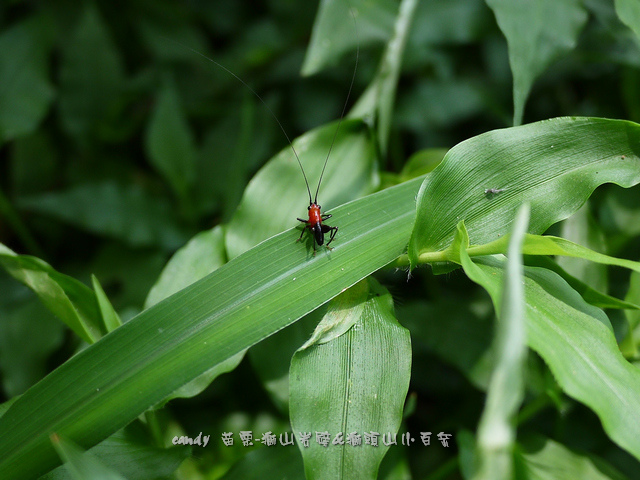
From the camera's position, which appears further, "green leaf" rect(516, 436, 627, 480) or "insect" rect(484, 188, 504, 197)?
"green leaf" rect(516, 436, 627, 480)

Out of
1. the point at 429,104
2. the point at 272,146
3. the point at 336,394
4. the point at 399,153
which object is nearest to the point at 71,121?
the point at 272,146

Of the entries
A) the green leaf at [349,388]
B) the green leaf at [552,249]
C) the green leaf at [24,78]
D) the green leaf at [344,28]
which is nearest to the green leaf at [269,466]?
the green leaf at [349,388]

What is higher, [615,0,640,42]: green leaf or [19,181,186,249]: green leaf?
[615,0,640,42]: green leaf

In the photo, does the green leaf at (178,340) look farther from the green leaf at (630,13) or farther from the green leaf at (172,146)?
the green leaf at (172,146)

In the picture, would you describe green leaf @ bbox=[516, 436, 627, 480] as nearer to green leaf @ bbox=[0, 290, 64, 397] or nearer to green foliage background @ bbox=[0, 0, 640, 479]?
green foliage background @ bbox=[0, 0, 640, 479]

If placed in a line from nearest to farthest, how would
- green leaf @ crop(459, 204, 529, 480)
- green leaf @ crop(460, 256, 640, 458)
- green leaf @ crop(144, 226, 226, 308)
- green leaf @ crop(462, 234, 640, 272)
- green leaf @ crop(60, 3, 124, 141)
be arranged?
green leaf @ crop(459, 204, 529, 480), green leaf @ crop(460, 256, 640, 458), green leaf @ crop(462, 234, 640, 272), green leaf @ crop(144, 226, 226, 308), green leaf @ crop(60, 3, 124, 141)

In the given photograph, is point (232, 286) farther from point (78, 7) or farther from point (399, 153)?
point (78, 7)

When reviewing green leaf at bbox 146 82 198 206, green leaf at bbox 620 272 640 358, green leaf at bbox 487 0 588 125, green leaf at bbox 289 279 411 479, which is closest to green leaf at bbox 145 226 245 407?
green leaf at bbox 289 279 411 479
